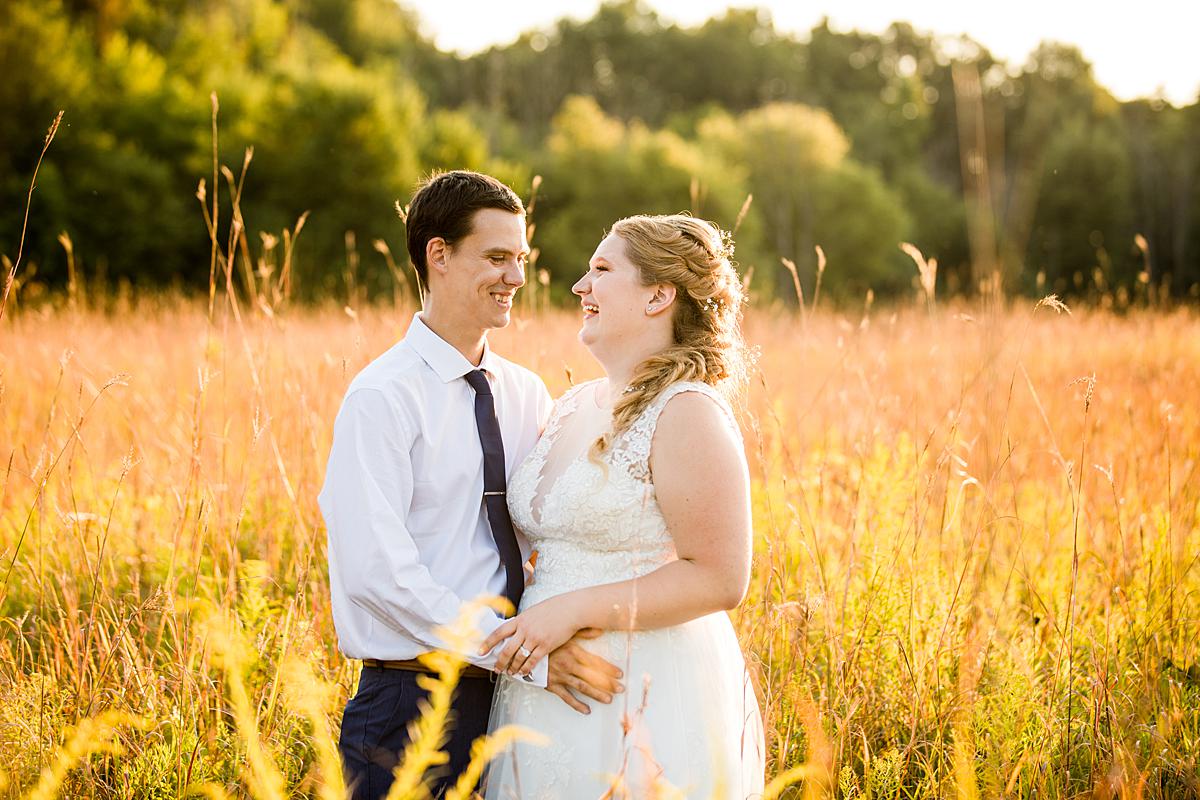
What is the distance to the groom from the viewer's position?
2.36 metres

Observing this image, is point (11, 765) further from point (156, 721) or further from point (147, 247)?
point (147, 247)

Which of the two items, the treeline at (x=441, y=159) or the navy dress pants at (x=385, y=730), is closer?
the navy dress pants at (x=385, y=730)

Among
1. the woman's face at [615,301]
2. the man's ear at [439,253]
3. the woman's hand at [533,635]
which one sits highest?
the man's ear at [439,253]

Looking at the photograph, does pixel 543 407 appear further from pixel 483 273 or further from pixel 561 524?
pixel 561 524

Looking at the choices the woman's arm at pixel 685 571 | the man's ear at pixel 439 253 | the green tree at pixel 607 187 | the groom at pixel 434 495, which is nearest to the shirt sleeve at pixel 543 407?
the groom at pixel 434 495

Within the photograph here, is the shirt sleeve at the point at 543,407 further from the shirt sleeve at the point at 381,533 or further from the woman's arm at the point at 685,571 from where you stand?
the woman's arm at the point at 685,571

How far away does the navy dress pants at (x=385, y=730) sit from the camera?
2420 mm

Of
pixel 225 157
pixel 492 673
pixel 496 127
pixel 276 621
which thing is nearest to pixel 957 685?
pixel 492 673

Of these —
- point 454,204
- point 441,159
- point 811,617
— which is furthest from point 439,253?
point 441,159

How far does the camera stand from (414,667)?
8.13 feet

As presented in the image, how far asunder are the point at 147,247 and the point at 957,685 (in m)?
21.9

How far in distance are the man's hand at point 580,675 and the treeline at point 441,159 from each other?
4.73ft

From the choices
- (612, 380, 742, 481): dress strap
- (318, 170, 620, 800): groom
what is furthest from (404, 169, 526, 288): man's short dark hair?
(612, 380, 742, 481): dress strap

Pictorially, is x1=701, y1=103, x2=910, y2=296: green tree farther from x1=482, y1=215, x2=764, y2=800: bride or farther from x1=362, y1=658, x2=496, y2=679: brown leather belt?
x1=362, y1=658, x2=496, y2=679: brown leather belt
